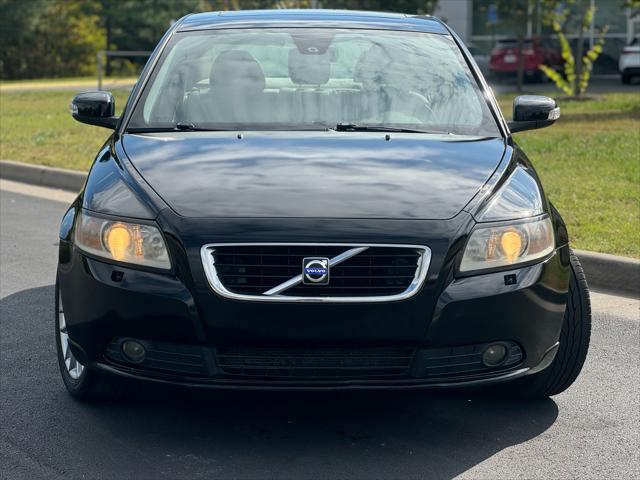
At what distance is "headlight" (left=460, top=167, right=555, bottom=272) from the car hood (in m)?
0.10

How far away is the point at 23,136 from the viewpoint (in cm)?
1703

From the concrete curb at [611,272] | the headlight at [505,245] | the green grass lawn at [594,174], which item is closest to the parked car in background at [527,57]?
the green grass lawn at [594,174]

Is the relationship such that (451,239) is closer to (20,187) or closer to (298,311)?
(298,311)

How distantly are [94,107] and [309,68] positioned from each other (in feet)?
3.29

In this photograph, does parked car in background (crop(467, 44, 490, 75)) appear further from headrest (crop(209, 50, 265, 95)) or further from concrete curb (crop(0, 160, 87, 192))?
headrest (crop(209, 50, 265, 95))

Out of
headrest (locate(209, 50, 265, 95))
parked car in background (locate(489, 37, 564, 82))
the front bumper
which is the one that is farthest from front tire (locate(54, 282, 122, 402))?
parked car in background (locate(489, 37, 564, 82))

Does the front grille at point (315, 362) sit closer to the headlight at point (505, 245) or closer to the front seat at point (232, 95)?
the headlight at point (505, 245)

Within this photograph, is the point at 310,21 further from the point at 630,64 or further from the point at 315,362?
the point at 630,64

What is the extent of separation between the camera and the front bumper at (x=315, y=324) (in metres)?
4.10

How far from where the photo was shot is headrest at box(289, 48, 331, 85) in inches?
222

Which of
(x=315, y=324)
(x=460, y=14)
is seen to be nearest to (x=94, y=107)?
(x=315, y=324)

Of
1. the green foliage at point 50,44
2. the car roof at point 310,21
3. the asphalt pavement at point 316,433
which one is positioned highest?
the car roof at point 310,21

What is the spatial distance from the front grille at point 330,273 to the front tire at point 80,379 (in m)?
0.80

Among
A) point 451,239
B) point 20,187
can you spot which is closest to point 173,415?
point 451,239
